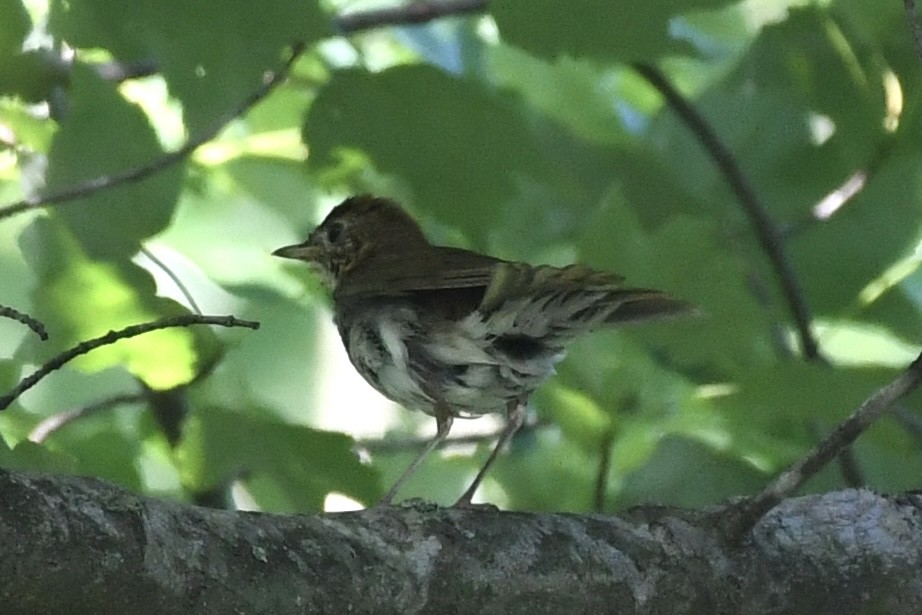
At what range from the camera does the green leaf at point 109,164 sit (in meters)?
2.42

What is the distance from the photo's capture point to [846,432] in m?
1.70

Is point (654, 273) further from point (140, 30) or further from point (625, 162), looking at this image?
point (140, 30)

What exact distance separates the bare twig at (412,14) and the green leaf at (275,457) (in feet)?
3.81

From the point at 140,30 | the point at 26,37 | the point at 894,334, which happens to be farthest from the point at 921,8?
the point at 26,37

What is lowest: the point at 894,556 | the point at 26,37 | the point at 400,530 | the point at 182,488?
the point at 182,488

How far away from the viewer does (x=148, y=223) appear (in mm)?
2461

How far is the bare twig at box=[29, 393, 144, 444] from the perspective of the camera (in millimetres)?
2637

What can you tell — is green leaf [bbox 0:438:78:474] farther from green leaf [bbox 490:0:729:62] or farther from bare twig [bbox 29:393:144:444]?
green leaf [bbox 490:0:729:62]

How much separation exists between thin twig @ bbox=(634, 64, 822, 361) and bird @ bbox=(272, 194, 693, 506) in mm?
690

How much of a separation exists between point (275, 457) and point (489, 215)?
73cm

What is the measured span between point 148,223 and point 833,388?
1.26 m

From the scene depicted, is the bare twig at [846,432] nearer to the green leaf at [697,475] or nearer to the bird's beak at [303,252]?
the green leaf at [697,475]

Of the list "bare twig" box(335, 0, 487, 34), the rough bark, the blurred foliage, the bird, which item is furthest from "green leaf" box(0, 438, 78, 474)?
"bare twig" box(335, 0, 487, 34)

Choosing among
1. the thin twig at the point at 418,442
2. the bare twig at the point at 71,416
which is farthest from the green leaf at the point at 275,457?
the thin twig at the point at 418,442
